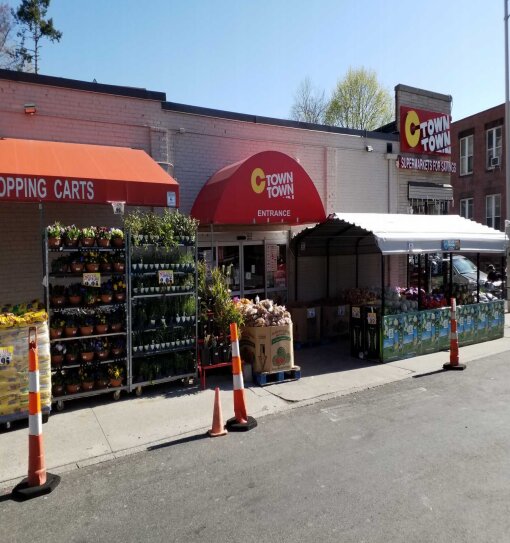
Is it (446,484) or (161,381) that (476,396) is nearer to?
(446,484)

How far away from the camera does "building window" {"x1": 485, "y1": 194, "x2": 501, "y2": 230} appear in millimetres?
28859

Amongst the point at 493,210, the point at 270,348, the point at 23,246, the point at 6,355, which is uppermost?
the point at 493,210

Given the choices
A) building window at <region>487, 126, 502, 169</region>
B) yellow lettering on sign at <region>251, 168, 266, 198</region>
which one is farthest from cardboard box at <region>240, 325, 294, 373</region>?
building window at <region>487, 126, 502, 169</region>

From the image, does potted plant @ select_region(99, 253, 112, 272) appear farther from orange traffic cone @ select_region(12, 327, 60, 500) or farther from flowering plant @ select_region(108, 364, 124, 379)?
orange traffic cone @ select_region(12, 327, 60, 500)

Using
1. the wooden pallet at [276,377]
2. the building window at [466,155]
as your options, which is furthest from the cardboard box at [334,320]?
the building window at [466,155]

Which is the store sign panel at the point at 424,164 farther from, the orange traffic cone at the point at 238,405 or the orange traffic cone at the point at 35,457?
the orange traffic cone at the point at 35,457

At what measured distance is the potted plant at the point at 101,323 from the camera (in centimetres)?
654

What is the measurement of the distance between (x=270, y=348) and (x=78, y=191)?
12.6 ft

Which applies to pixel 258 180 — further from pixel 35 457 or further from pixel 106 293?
pixel 35 457

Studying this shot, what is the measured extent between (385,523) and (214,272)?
4.98 metres

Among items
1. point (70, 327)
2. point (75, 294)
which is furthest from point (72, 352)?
point (75, 294)

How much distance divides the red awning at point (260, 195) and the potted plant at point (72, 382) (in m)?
3.63

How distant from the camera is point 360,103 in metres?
34.0

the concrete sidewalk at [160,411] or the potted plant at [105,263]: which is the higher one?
the potted plant at [105,263]
